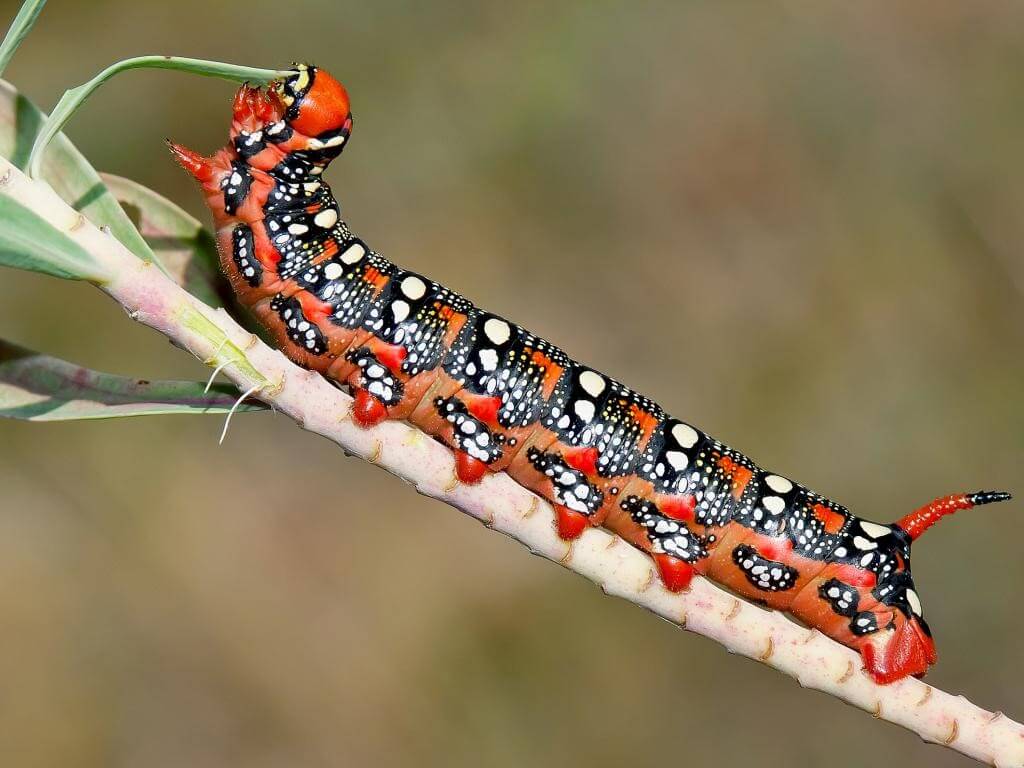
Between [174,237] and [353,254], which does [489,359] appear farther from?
[174,237]

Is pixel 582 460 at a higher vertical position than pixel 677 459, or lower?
lower

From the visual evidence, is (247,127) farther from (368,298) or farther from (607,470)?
(607,470)

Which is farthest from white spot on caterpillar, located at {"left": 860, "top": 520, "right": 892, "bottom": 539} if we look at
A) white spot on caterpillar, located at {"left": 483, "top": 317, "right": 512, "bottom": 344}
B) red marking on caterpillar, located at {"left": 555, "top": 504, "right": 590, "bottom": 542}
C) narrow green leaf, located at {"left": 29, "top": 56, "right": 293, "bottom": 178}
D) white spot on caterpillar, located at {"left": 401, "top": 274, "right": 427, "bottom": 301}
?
narrow green leaf, located at {"left": 29, "top": 56, "right": 293, "bottom": 178}

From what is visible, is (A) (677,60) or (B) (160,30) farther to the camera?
(A) (677,60)

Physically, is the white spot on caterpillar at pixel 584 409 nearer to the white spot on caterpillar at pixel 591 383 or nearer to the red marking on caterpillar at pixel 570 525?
the white spot on caterpillar at pixel 591 383

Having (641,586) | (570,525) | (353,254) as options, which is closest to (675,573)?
(641,586)

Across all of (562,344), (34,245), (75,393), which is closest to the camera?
(34,245)

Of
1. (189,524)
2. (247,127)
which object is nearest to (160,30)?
(189,524)
